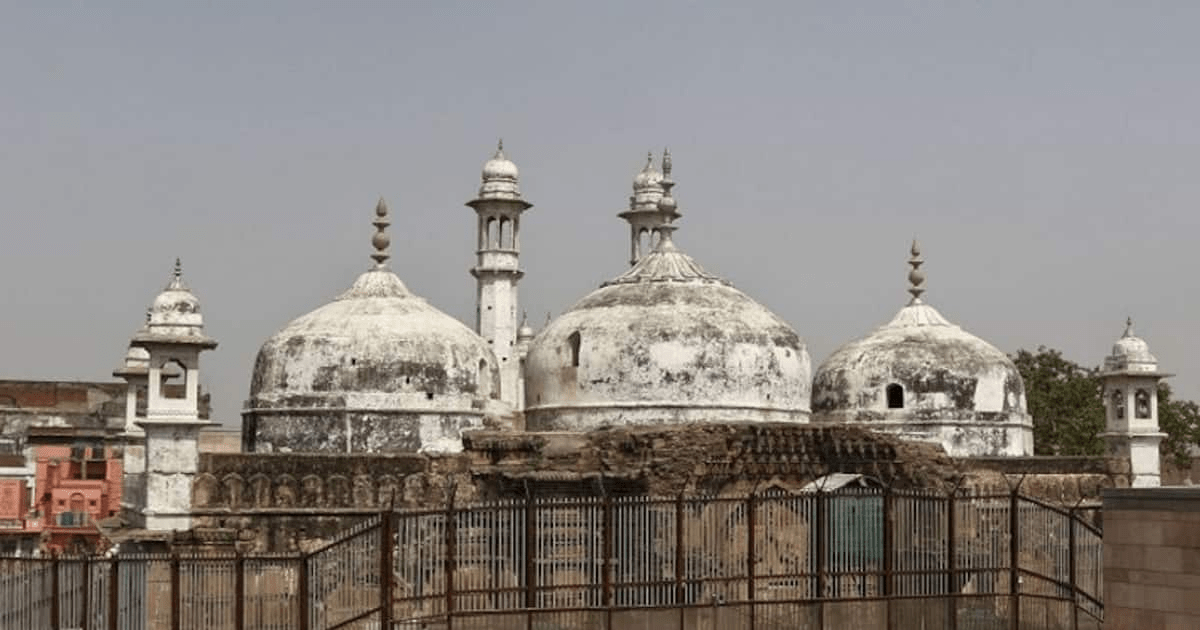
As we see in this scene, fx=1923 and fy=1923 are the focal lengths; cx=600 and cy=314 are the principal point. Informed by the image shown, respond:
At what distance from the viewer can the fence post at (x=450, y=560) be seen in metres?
15.9

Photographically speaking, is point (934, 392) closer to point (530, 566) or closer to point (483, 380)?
point (483, 380)

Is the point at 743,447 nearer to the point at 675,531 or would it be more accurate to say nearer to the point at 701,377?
the point at 701,377

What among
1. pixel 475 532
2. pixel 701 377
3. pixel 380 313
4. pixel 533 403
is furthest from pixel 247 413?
pixel 475 532

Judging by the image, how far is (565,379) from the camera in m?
29.7

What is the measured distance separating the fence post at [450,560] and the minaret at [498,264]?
1916 centimetres

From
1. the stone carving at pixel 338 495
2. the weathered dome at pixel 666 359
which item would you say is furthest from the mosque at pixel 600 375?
the stone carving at pixel 338 495

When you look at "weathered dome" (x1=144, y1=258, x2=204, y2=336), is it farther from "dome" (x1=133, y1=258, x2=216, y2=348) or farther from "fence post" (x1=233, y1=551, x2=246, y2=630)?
"fence post" (x1=233, y1=551, x2=246, y2=630)

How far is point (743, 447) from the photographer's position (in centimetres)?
2602

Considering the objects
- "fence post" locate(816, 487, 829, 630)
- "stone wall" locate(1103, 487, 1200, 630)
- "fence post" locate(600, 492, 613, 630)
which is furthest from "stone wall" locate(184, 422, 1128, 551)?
"stone wall" locate(1103, 487, 1200, 630)

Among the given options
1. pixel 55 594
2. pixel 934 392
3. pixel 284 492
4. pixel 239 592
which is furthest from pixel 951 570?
pixel 934 392

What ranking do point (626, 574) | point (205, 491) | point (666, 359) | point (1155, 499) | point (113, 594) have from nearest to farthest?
point (1155, 499) < point (113, 594) < point (626, 574) < point (205, 491) < point (666, 359)

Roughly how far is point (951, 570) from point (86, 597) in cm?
762

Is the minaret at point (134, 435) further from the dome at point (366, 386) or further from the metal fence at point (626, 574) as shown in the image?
the metal fence at point (626, 574)

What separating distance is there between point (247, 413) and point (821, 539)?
15.7 m
